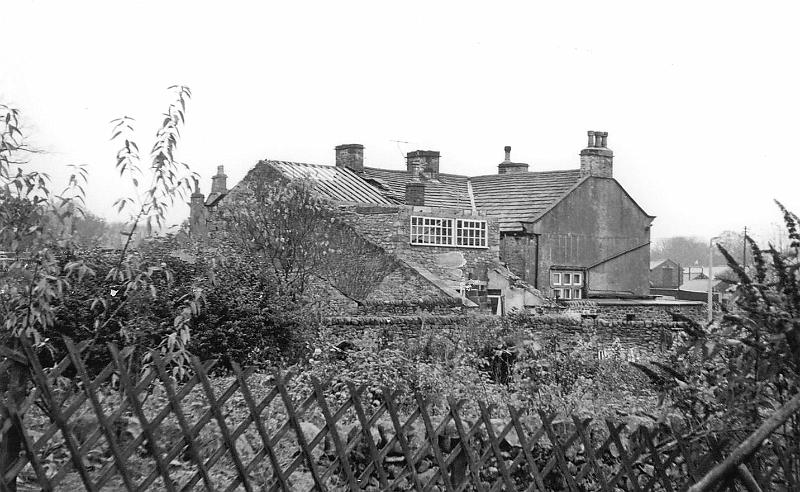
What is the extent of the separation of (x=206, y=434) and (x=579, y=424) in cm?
415

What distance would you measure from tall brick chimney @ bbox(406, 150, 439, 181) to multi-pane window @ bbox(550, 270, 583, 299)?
664 centimetres

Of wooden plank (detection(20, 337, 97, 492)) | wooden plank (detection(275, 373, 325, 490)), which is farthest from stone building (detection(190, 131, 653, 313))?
wooden plank (detection(20, 337, 97, 492))

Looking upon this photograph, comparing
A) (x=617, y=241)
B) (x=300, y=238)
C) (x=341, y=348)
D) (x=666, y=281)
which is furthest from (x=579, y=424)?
(x=666, y=281)

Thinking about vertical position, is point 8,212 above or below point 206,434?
above

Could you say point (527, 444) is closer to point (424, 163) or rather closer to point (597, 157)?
point (597, 157)

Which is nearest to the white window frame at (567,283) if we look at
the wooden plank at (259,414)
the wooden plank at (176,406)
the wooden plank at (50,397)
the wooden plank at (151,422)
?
the wooden plank at (259,414)

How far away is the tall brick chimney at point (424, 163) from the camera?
3903 cm

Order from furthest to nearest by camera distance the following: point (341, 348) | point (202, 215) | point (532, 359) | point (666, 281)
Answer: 1. point (666, 281)
2. point (341, 348)
3. point (532, 359)
4. point (202, 215)

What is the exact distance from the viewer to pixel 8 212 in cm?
650

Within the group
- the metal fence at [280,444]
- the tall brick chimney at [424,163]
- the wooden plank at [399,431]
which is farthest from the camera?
the tall brick chimney at [424,163]

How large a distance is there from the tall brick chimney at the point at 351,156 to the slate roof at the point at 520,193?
5030mm

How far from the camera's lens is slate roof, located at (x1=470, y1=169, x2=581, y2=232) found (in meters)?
36.0

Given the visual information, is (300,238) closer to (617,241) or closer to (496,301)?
(496,301)

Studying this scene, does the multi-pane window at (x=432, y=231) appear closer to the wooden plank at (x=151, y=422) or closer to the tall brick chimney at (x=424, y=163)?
the tall brick chimney at (x=424, y=163)
